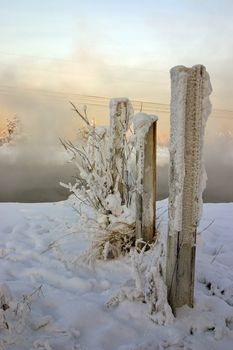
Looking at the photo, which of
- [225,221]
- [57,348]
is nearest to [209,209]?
[225,221]

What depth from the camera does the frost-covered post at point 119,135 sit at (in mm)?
4379

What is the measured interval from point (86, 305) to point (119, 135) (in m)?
2.25

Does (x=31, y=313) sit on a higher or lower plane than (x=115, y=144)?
lower

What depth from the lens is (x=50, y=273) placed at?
3525 millimetres

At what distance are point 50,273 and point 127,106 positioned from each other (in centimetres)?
215

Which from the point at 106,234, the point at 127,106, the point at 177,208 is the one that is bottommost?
the point at 106,234

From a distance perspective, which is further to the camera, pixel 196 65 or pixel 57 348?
pixel 196 65

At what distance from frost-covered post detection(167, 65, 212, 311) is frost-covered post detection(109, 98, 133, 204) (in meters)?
1.72

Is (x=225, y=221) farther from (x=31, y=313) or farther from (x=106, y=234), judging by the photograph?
(x=31, y=313)

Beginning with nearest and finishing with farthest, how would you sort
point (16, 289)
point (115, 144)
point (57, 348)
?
point (57, 348) < point (16, 289) < point (115, 144)

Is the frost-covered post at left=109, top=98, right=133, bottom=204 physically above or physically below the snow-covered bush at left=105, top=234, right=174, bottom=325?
above

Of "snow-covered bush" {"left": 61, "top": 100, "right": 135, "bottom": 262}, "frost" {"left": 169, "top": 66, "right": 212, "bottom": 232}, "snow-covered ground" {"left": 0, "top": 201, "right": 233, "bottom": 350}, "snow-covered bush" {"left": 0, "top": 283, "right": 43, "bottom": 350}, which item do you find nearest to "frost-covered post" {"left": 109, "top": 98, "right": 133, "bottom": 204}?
"snow-covered bush" {"left": 61, "top": 100, "right": 135, "bottom": 262}

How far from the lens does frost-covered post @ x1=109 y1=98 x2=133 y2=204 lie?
4.38m

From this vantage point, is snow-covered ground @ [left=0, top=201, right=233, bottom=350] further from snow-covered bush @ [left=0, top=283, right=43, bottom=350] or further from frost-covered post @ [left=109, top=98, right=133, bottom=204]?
frost-covered post @ [left=109, top=98, right=133, bottom=204]
